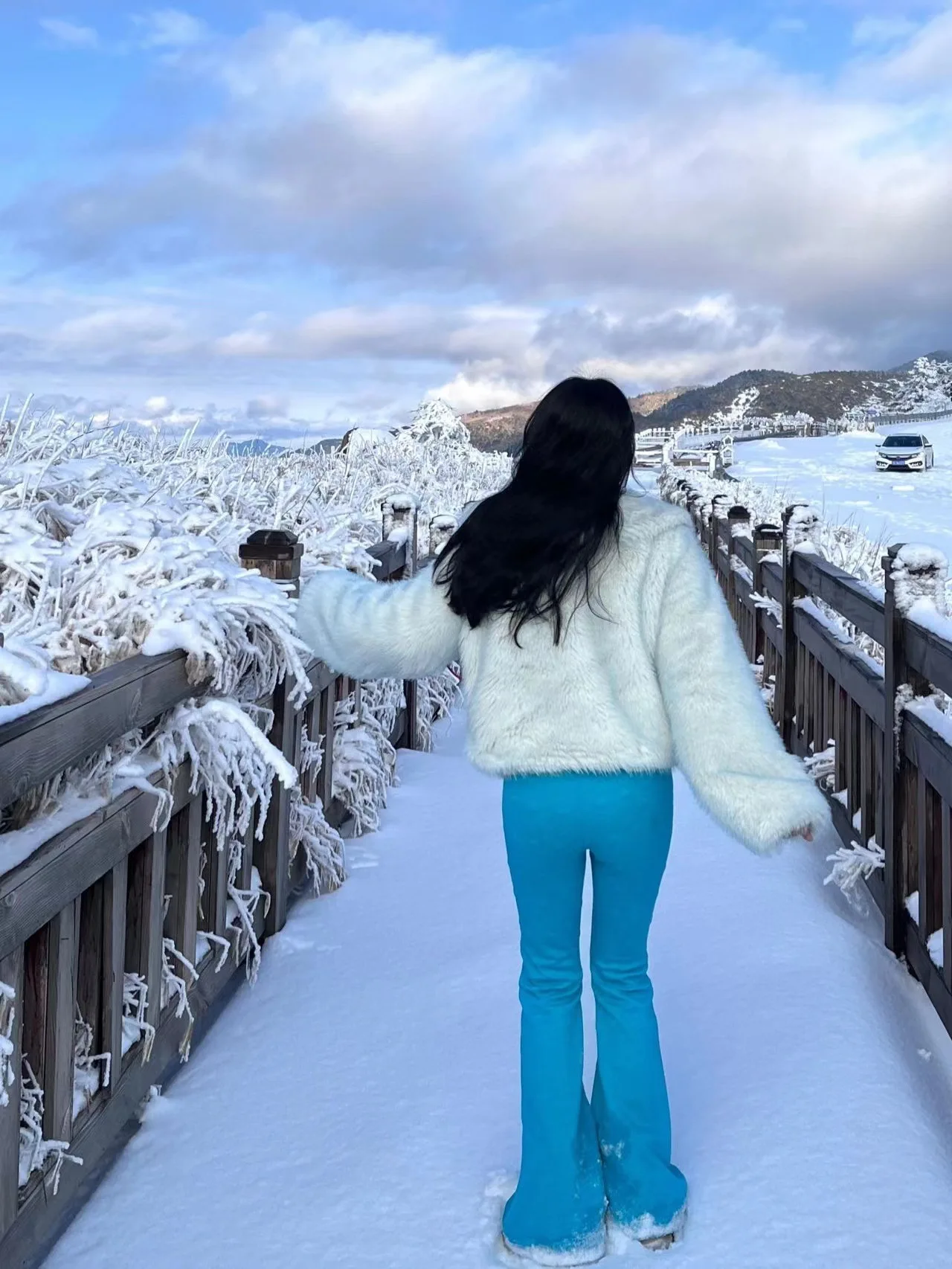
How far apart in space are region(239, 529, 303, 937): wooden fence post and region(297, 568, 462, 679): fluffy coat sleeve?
1.10 m

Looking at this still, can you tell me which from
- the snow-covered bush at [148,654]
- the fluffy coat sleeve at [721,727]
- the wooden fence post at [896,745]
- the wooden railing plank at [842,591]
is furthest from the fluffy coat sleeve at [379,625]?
the wooden railing plank at [842,591]

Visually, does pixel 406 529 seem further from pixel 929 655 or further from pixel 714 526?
pixel 714 526

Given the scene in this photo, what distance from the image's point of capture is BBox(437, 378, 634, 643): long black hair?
210cm

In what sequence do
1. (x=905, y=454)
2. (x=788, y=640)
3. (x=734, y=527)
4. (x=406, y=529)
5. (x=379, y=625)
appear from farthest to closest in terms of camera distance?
(x=905, y=454) < (x=734, y=527) < (x=406, y=529) < (x=788, y=640) < (x=379, y=625)

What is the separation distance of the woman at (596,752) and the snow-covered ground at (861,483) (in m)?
6.24

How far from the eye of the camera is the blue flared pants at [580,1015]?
211 centimetres

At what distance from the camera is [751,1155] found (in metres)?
2.47

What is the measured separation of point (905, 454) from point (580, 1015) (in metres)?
30.2

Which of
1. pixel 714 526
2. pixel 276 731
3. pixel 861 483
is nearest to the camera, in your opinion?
pixel 276 731

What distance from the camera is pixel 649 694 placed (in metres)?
2.14

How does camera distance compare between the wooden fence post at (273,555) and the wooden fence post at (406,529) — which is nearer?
the wooden fence post at (273,555)

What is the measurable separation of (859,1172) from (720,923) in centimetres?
137

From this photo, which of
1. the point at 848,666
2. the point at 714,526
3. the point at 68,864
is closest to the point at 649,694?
the point at 68,864

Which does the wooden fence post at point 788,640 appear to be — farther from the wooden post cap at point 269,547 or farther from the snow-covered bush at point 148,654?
the wooden post cap at point 269,547
